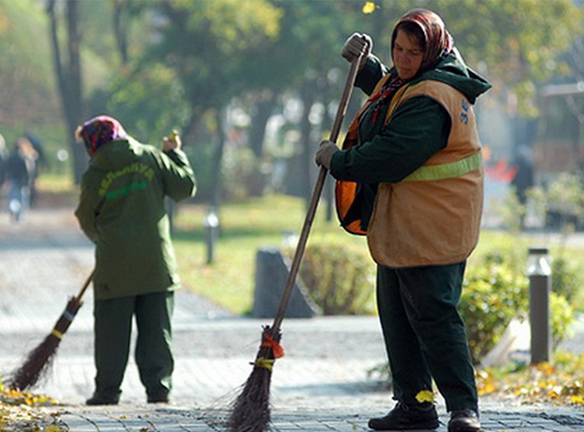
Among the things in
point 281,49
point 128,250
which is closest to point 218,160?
point 281,49

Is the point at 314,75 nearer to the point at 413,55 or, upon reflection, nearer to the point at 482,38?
the point at 482,38

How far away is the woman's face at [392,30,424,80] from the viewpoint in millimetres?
6668

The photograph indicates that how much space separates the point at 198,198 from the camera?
45.2 m

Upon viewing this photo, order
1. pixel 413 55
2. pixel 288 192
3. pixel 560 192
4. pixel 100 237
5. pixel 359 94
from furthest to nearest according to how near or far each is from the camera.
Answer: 1. pixel 288 192
2. pixel 359 94
3. pixel 560 192
4. pixel 100 237
5. pixel 413 55

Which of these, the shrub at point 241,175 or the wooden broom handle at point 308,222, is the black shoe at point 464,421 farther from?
the shrub at point 241,175

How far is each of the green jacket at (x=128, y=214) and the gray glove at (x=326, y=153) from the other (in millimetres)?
3230

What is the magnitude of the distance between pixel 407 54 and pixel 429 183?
0.52 metres

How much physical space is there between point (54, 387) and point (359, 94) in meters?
23.7

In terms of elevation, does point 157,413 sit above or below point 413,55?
below

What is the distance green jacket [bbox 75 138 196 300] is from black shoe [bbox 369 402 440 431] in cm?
310

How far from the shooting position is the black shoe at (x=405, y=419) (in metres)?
7.13

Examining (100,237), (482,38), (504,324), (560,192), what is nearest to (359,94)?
(482,38)

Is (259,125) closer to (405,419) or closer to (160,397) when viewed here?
(160,397)

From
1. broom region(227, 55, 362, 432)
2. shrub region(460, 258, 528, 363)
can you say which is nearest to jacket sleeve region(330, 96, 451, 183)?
broom region(227, 55, 362, 432)
